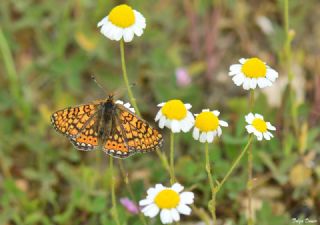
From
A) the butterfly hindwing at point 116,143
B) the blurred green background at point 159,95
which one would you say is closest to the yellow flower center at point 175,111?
the butterfly hindwing at point 116,143

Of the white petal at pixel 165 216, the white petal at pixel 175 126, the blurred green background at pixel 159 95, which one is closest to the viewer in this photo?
the white petal at pixel 165 216

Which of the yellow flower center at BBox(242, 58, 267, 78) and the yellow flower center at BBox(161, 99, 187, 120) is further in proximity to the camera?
the yellow flower center at BBox(242, 58, 267, 78)

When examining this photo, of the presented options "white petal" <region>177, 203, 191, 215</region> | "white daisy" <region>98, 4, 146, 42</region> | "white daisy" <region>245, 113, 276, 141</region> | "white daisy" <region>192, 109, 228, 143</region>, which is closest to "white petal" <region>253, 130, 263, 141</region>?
"white daisy" <region>245, 113, 276, 141</region>

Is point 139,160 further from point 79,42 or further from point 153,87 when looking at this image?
point 79,42

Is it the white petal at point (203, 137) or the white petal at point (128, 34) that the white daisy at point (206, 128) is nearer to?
the white petal at point (203, 137)

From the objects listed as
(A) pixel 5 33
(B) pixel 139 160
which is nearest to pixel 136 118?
(B) pixel 139 160

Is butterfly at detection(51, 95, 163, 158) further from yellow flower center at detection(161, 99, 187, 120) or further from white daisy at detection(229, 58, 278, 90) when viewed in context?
white daisy at detection(229, 58, 278, 90)
